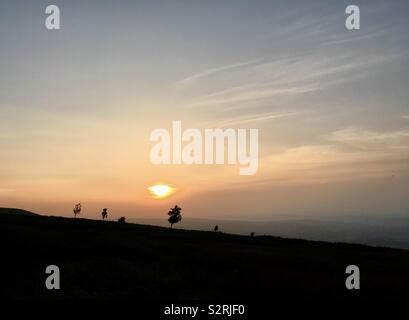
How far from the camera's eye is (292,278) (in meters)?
35.7

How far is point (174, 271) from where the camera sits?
37.5m

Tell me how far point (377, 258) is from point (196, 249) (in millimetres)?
23433

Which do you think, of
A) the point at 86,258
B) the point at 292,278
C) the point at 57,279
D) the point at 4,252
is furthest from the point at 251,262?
the point at 4,252

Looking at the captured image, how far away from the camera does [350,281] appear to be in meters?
33.9

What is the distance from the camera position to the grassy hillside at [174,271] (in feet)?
97.5

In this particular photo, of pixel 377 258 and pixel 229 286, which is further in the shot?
pixel 377 258

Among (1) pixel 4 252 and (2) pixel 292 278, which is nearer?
(2) pixel 292 278

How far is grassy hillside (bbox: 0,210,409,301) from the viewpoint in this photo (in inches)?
1170
